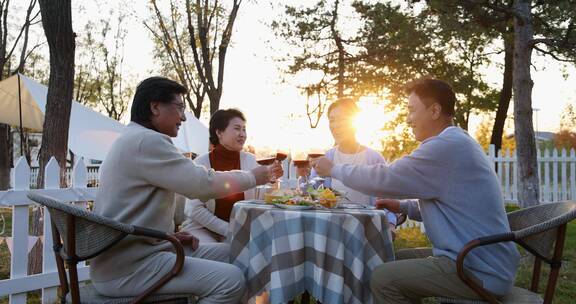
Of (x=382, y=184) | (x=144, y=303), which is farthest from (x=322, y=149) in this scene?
(x=144, y=303)

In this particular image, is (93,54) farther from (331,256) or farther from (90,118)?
(331,256)

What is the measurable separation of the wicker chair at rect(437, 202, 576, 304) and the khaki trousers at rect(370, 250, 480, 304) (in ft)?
0.22

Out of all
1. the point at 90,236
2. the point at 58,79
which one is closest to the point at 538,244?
the point at 90,236

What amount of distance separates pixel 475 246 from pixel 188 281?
1.27 meters

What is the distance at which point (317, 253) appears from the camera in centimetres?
240

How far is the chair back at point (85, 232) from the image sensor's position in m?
2.05

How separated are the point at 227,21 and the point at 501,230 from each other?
12.9 metres

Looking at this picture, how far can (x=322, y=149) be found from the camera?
2924mm

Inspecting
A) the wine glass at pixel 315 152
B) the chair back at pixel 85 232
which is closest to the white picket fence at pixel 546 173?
the wine glass at pixel 315 152

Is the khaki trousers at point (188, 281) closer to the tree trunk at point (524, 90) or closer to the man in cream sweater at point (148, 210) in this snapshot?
the man in cream sweater at point (148, 210)

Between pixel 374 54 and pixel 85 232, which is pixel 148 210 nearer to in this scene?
pixel 85 232

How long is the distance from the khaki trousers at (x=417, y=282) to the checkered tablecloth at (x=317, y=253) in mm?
127

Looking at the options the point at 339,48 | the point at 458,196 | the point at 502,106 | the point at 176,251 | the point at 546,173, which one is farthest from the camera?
the point at 502,106

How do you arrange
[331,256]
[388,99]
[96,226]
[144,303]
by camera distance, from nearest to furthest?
[96,226] < [144,303] < [331,256] < [388,99]
